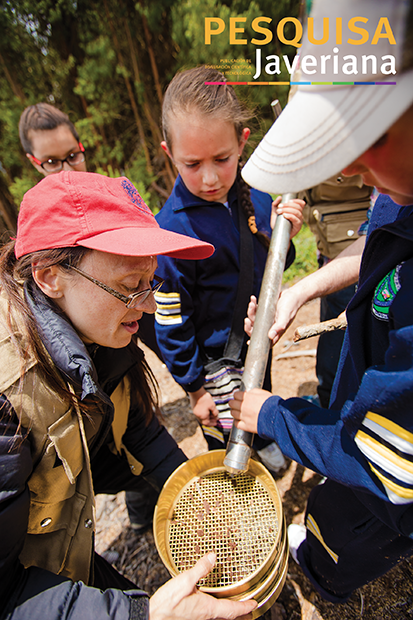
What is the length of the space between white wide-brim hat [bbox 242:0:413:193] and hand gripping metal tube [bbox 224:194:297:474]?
994 mm

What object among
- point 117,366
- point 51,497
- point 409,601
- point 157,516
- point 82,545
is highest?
point 117,366

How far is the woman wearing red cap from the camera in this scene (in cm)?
122

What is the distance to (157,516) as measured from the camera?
1506 mm

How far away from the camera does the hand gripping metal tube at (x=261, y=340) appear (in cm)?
156

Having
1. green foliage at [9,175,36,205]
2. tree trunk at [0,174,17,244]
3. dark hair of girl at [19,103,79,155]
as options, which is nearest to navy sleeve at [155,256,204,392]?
dark hair of girl at [19,103,79,155]

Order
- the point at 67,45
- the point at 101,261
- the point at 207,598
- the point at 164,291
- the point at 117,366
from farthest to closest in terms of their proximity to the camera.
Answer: the point at 67,45 < the point at 164,291 < the point at 117,366 < the point at 101,261 < the point at 207,598

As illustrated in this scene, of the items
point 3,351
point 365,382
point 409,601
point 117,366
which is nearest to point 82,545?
point 117,366

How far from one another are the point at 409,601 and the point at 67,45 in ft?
35.9

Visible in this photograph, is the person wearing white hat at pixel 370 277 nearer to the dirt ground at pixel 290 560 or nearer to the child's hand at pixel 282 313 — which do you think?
the child's hand at pixel 282 313

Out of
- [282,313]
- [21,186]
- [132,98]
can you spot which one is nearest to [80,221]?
[282,313]

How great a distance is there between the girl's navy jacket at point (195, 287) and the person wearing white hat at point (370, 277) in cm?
77

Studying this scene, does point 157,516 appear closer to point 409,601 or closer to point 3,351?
point 3,351

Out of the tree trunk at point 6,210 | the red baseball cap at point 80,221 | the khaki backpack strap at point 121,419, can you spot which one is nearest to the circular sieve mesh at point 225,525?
the khaki backpack strap at point 121,419

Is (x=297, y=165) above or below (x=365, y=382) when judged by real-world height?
above
